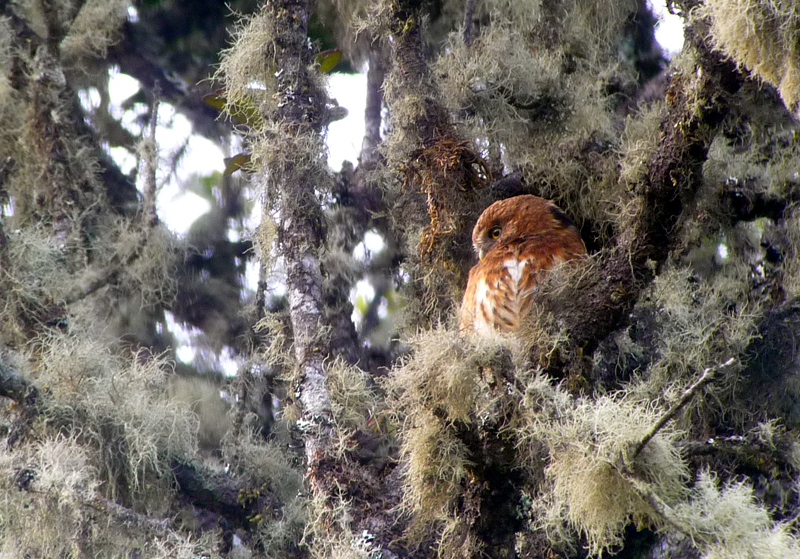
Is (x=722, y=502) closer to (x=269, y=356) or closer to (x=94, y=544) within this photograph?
(x=269, y=356)

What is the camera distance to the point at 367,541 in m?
1.87

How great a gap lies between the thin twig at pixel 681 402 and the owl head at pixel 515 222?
0.83 meters

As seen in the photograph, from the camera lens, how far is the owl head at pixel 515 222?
2197 millimetres

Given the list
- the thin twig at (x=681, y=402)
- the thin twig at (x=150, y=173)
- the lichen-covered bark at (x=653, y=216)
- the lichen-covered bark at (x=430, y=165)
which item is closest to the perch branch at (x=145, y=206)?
the thin twig at (x=150, y=173)

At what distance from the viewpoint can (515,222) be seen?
2213 mm

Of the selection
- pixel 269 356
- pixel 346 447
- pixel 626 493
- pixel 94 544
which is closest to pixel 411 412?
pixel 346 447

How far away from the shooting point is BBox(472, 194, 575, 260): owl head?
220cm

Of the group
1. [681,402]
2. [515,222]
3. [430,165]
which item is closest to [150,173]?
[430,165]

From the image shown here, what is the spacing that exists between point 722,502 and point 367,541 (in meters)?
0.78

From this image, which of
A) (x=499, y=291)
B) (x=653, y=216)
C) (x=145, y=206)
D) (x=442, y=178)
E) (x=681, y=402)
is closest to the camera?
(x=681, y=402)

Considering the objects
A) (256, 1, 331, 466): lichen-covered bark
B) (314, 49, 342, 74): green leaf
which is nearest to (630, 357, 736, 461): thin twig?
(256, 1, 331, 466): lichen-covered bark

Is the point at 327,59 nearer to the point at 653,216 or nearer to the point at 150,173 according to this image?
the point at 150,173

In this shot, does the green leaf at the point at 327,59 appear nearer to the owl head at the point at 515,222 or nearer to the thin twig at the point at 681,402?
→ the owl head at the point at 515,222

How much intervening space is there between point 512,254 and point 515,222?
9cm
